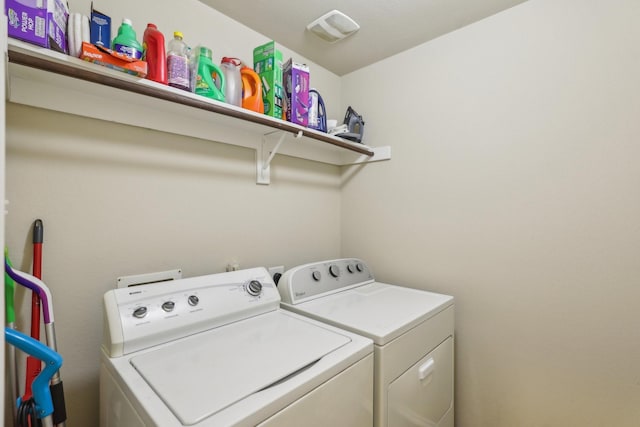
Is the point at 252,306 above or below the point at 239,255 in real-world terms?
below

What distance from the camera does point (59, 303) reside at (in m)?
1.07

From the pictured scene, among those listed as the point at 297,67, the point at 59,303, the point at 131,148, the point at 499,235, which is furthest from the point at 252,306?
the point at 499,235

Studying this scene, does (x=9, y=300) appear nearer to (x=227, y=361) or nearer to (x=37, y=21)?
(x=227, y=361)

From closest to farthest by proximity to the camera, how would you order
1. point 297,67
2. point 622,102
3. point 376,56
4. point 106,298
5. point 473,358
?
point 106,298 < point 622,102 < point 297,67 < point 473,358 < point 376,56

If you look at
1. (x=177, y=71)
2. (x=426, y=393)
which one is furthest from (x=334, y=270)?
(x=177, y=71)

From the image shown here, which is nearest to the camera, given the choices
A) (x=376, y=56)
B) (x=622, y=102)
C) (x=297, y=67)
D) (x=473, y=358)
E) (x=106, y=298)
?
(x=106, y=298)

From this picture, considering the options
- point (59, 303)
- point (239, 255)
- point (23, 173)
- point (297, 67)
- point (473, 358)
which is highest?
point (297, 67)

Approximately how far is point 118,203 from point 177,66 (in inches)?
23.1

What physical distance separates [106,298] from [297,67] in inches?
49.9

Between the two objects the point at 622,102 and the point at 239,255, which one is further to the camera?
the point at 239,255

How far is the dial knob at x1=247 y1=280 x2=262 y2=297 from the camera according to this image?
130 centimetres

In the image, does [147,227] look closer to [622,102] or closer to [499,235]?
[499,235]

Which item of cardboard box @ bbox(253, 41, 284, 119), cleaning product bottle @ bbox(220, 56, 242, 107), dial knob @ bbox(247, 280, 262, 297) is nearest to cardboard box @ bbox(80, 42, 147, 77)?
cleaning product bottle @ bbox(220, 56, 242, 107)

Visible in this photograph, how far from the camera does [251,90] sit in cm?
138
